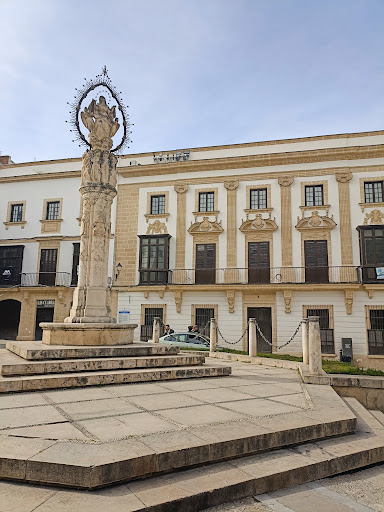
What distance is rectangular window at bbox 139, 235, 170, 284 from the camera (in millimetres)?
21891

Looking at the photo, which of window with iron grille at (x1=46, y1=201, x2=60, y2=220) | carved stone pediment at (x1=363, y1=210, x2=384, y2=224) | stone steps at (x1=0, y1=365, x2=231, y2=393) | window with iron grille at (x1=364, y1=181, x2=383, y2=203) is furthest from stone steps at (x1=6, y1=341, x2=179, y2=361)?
window with iron grille at (x1=46, y1=201, x2=60, y2=220)

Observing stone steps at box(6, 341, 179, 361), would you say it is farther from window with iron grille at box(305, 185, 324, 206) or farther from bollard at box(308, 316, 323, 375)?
window with iron grille at box(305, 185, 324, 206)

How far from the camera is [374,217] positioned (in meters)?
20.0

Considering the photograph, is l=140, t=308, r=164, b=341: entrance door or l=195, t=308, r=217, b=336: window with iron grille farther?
l=140, t=308, r=164, b=341: entrance door

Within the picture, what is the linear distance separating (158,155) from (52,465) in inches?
879

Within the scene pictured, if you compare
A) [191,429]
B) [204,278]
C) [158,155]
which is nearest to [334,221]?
[204,278]

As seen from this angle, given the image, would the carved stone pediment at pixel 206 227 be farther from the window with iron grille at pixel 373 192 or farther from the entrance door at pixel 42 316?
the entrance door at pixel 42 316

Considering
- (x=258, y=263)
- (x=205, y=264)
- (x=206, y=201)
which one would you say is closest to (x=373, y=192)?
(x=258, y=263)

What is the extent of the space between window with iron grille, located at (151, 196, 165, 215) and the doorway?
10.8 metres

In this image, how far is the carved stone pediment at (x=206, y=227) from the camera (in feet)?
71.5

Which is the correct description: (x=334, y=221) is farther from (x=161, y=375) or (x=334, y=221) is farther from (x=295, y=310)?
(x=161, y=375)

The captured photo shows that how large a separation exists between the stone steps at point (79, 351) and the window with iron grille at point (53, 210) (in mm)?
17145

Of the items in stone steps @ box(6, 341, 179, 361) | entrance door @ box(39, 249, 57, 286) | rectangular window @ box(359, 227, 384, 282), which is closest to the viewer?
stone steps @ box(6, 341, 179, 361)

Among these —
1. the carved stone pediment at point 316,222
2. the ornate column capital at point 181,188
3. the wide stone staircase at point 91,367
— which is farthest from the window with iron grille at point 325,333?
the wide stone staircase at point 91,367
